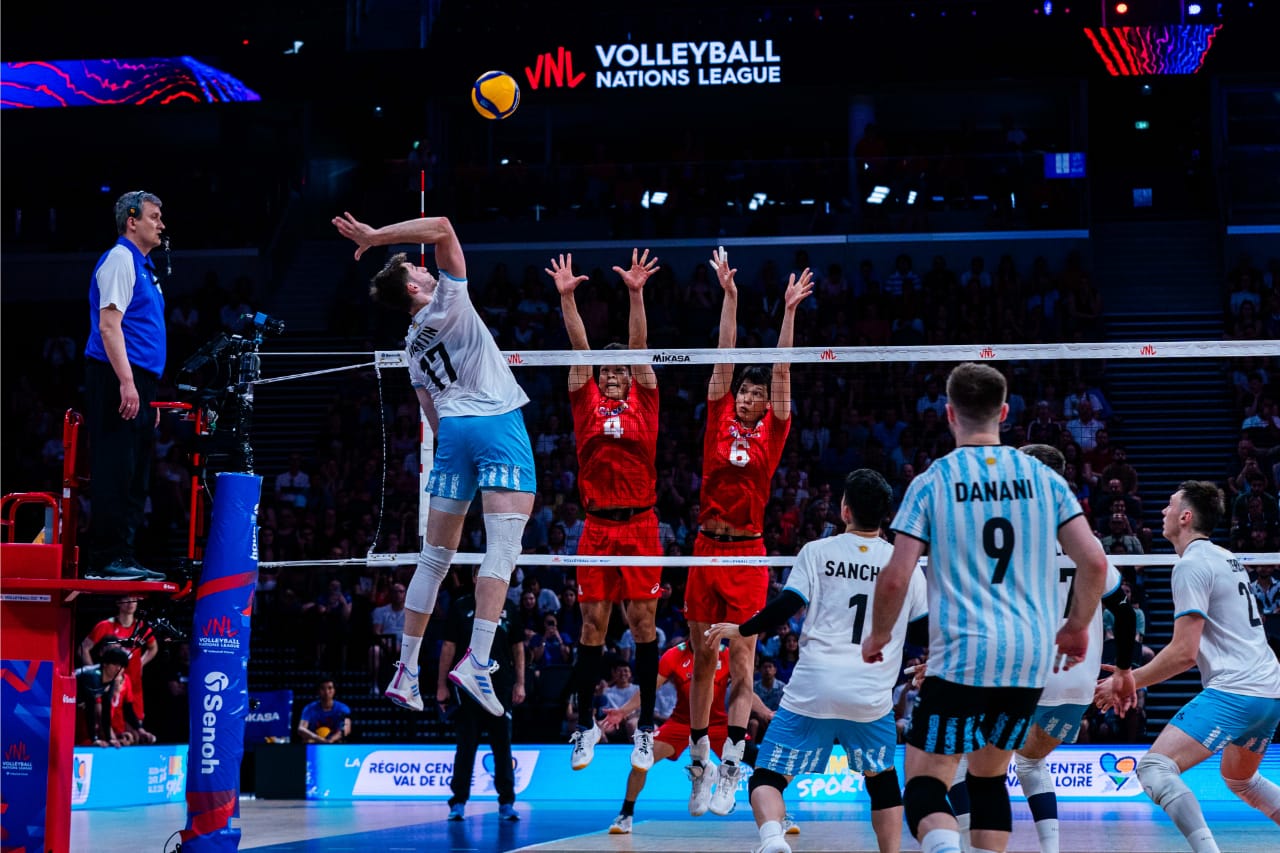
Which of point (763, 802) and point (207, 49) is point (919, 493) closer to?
point (763, 802)

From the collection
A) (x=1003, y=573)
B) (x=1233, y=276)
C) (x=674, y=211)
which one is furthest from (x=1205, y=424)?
(x=1003, y=573)

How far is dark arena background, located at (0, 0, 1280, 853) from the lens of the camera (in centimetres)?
1564

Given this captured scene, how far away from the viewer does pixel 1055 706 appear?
26.8 feet

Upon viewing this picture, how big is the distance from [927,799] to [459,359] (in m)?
3.93

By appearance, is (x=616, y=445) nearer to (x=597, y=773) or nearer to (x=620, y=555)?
(x=620, y=555)

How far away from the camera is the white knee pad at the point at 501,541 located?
8453mm

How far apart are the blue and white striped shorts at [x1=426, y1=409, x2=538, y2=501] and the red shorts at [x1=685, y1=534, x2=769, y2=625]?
287 cm

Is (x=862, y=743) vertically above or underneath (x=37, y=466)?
underneath

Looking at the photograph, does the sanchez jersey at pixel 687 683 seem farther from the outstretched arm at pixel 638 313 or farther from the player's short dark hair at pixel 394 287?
the player's short dark hair at pixel 394 287

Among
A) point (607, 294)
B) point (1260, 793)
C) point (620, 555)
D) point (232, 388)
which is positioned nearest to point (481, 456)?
point (232, 388)

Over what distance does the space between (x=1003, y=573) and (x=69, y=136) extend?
3010 cm

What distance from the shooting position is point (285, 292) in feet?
88.0

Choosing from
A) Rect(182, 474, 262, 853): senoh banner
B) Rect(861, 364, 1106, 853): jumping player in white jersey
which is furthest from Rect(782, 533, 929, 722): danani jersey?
Rect(182, 474, 262, 853): senoh banner

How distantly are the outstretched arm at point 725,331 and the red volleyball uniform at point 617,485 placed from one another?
556mm
